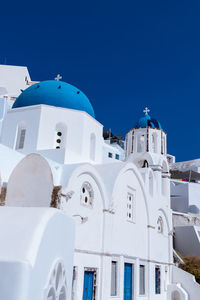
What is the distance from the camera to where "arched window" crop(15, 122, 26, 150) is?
41.9 ft

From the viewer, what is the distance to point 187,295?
14297mm

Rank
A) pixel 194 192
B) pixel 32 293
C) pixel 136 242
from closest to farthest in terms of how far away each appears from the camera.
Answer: pixel 32 293
pixel 136 242
pixel 194 192

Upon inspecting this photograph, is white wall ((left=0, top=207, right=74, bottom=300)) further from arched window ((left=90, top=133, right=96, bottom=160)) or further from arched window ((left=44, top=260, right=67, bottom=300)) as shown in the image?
arched window ((left=90, top=133, right=96, bottom=160))

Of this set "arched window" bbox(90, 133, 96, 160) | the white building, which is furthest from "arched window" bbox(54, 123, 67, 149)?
"arched window" bbox(90, 133, 96, 160)

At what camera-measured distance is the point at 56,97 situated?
1316 centimetres

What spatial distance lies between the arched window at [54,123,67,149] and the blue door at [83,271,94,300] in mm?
4845

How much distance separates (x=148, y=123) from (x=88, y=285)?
9.36 m

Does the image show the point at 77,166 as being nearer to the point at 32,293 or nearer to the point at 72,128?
the point at 72,128

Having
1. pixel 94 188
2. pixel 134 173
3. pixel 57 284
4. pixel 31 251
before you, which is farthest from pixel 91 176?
pixel 31 251

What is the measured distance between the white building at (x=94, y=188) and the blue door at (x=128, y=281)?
0.11 ft

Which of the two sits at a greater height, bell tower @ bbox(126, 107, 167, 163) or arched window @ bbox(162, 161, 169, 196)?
bell tower @ bbox(126, 107, 167, 163)

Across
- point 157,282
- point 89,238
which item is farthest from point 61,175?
point 157,282

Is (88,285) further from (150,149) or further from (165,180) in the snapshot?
(165,180)

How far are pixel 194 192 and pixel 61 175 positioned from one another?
792 inches
